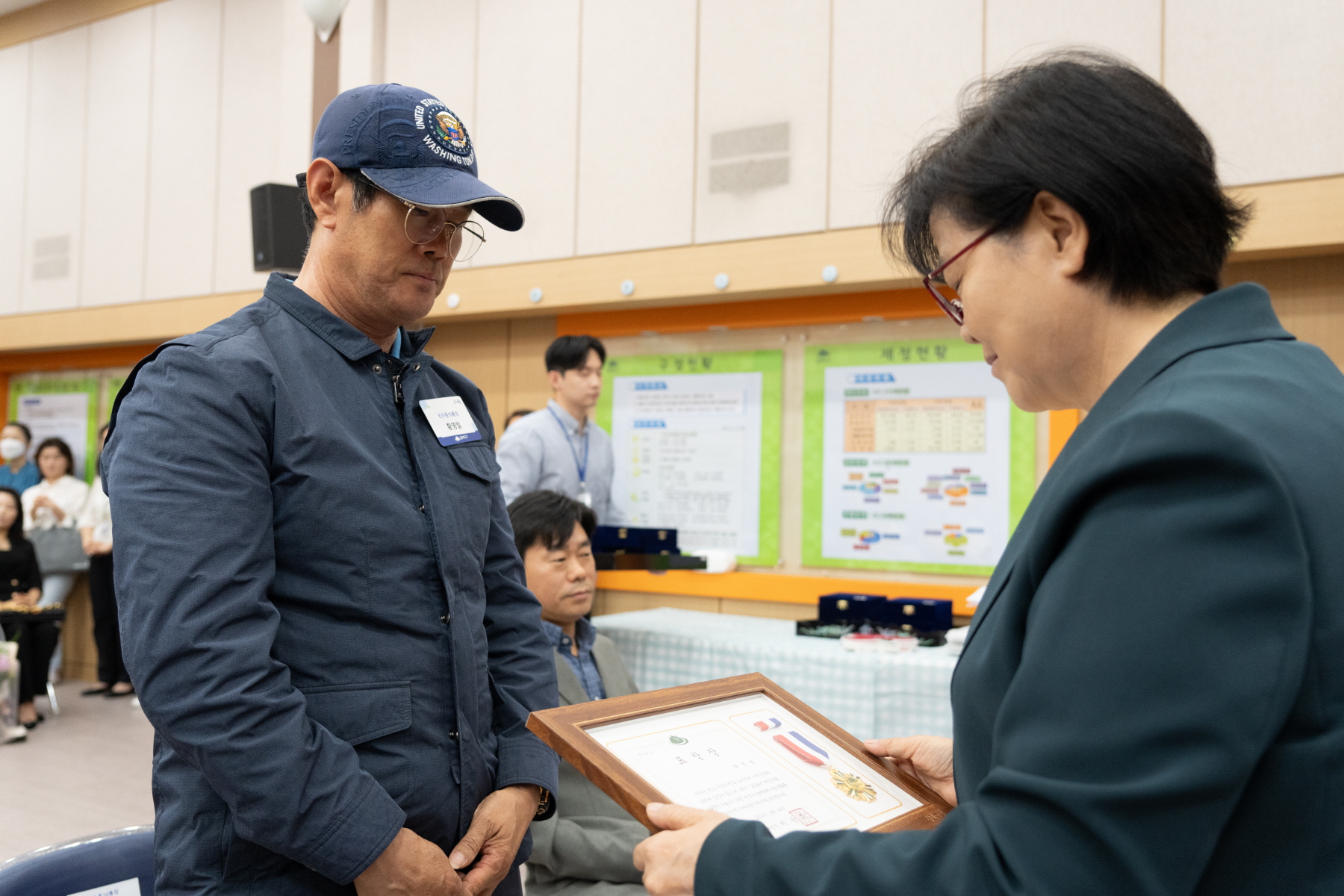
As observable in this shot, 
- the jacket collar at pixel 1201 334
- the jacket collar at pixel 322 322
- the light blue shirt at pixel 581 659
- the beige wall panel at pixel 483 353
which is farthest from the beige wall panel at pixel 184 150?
the jacket collar at pixel 1201 334

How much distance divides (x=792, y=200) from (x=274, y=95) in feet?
12.7

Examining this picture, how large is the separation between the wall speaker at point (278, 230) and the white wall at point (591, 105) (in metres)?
1.12

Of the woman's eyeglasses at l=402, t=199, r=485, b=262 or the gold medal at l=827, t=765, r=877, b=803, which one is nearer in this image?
the gold medal at l=827, t=765, r=877, b=803

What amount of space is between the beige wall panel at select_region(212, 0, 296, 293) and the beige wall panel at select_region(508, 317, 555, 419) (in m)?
1.90

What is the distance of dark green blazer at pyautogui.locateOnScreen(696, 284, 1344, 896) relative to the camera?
574 mm

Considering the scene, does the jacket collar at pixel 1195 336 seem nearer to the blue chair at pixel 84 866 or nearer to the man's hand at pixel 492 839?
the man's hand at pixel 492 839

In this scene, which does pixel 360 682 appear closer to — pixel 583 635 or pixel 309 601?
pixel 309 601

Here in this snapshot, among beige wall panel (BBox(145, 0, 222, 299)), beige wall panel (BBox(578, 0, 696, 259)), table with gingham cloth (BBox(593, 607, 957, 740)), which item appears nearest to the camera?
table with gingham cloth (BBox(593, 607, 957, 740))

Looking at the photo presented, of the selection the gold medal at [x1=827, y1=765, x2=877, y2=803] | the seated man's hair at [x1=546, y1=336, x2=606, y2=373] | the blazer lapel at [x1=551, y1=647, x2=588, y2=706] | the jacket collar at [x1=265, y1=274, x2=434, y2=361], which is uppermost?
the seated man's hair at [x1=546, y1=336, x2=606, y2=373]

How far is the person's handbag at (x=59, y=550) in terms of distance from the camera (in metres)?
6.60

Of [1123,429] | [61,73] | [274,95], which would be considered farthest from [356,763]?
[61,73]

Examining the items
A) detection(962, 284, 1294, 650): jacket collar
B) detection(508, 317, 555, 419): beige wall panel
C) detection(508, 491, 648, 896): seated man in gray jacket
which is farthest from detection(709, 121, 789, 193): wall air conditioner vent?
detection(962, 284, 1294, 650): jacket collar

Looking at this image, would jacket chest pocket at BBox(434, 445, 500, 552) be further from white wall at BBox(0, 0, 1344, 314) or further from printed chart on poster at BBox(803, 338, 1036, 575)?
printed chart on poster at BBox(803, 338, 1036, 575)

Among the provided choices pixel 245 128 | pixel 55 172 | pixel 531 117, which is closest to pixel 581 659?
pixel 531 117
